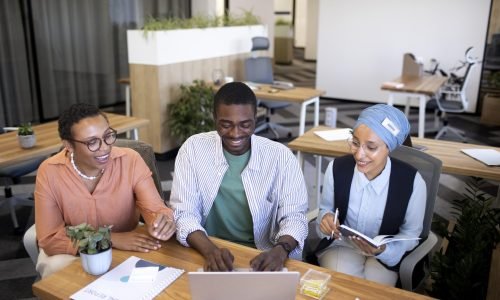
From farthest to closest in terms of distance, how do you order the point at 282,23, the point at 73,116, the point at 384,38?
the point at 282,23
the point at 384,38
the point at 73,116

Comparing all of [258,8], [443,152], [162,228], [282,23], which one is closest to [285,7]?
[282,23]

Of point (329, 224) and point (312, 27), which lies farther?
point (312, 27)

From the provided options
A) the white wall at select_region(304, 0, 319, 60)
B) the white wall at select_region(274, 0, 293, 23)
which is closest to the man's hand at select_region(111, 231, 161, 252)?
the white wall at select_region(304, 0, 319, 60)

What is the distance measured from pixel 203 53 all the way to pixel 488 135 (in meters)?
4.03

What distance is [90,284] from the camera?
1398mm

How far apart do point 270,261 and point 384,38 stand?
6993 millimetres

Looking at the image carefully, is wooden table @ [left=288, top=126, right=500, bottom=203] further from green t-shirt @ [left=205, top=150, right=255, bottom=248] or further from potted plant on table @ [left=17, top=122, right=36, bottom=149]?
potted plant on table @ [left=17, top=122, right=36, bottom=149]

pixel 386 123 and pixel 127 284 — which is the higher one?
pixel 386 123

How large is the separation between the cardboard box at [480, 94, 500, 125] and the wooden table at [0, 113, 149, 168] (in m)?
5.40

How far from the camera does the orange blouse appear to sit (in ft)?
5.65

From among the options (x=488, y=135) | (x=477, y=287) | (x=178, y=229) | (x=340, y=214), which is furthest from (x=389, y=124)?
(x=488, y=135)

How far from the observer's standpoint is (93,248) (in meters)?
1.44

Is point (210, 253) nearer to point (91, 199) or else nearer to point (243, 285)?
point (243, 285)

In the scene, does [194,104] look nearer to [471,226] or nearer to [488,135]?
[471,226]
